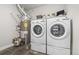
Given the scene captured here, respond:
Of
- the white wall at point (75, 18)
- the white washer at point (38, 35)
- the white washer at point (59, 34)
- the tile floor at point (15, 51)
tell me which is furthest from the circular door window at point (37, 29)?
the white wall at point (75, 18)

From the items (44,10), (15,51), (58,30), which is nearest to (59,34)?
(58,30)

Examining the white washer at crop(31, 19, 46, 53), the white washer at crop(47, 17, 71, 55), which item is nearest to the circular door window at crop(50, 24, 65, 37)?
the white washer at crop(47, 17, 71, 55)

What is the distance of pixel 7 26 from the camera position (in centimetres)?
98

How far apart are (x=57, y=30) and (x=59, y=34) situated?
0.07 metres

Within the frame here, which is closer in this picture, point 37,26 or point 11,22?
point 11,22

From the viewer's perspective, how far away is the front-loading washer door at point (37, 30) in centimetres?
116

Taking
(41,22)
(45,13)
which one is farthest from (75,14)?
(41,22)

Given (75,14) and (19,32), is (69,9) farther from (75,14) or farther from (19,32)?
(19,32)

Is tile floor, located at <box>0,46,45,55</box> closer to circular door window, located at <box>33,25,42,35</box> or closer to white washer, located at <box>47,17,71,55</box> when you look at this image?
circular door window, located at <box>33,25,42,35</box>

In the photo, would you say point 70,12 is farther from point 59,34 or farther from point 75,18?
point 59,34
